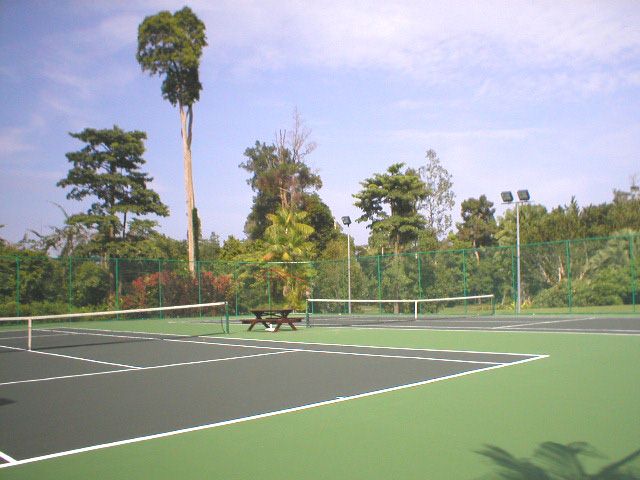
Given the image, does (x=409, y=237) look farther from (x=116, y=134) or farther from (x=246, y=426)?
(x=246, y=426)

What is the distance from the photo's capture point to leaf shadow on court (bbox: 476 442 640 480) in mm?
3777

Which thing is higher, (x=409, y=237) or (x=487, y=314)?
(x=409, y=237)

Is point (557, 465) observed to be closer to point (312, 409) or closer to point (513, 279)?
point (312, 409)

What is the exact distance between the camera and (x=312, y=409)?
5953 mm

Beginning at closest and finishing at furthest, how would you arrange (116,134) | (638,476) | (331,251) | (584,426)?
1. (638,476)
2. (584,426)
3. (116,134)
4. (331,251)

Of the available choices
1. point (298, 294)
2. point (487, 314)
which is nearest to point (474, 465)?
point (487, 314)

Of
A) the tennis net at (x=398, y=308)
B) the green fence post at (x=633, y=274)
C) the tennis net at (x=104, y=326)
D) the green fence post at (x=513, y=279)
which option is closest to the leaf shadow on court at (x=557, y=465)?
the tennis net at (x=104, y=326)

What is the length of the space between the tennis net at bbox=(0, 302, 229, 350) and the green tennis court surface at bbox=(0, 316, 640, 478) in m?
3.47

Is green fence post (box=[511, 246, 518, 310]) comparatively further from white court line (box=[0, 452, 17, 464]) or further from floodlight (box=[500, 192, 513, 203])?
white court line (box=[0, 452, 17, 464])

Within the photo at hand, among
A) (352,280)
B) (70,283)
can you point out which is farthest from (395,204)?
(70,283)

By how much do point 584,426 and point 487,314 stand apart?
19.1 meters

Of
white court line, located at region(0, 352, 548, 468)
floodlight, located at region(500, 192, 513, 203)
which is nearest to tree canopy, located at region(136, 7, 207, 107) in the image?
floodlight, located at region(500, 192, 513, 203)

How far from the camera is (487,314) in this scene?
2356 cm

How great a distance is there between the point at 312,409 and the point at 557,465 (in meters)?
2.54
